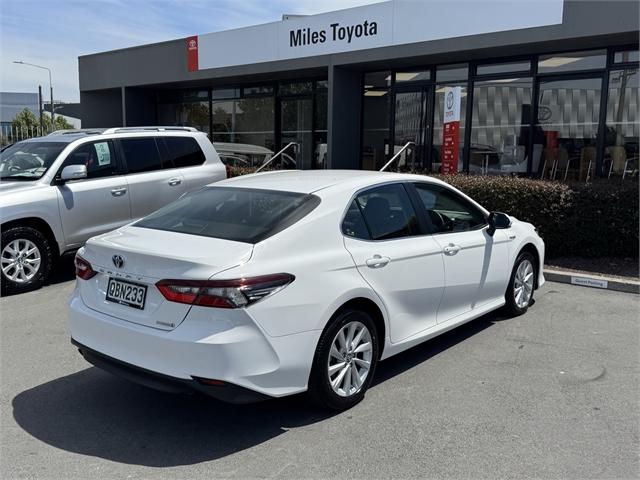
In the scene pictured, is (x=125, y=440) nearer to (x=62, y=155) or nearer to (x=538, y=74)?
(x=62, y=155)

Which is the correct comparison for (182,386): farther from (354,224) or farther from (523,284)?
(523,284)

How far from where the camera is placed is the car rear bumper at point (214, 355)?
315cm

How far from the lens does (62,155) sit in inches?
290

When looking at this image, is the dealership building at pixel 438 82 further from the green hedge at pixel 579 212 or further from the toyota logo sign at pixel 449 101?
the green hedge at pixel 579 212

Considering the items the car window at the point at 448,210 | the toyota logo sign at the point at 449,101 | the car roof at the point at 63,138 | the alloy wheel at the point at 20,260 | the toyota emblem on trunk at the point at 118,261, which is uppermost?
the toyota logo sign at the point at 449,101

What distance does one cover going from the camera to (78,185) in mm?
7355

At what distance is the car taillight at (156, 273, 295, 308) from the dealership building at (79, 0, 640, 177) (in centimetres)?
804

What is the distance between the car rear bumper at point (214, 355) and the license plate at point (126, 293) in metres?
0.12

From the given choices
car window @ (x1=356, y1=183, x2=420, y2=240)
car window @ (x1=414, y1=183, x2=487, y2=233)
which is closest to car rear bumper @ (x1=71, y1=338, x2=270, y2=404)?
car window @ (x1=356, y1=183, x2=420, y2=240)

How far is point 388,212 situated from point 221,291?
1.71 meters

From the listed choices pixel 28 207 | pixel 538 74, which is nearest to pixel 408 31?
pixel 538 74

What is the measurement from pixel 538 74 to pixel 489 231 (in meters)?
7.35

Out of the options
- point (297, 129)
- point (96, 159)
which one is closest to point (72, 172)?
point (96, 159)

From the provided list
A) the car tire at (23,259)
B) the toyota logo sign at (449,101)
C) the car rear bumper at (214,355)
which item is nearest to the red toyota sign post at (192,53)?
the toyota logo sign at (449,101)
